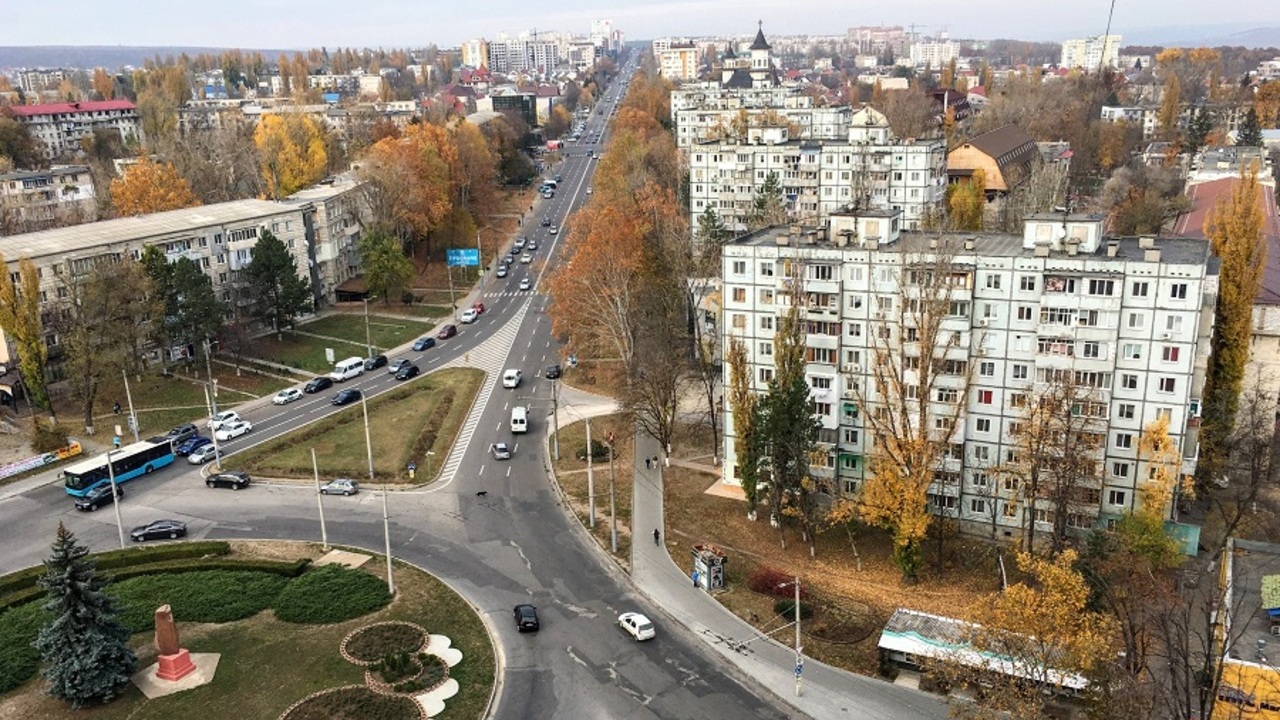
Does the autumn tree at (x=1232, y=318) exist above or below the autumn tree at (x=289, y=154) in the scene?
below

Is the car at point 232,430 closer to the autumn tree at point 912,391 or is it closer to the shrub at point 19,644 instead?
the shrub at point 19,644

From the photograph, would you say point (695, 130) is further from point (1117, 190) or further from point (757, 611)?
point (757, 611)

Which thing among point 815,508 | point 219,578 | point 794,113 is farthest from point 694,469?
point 794,113

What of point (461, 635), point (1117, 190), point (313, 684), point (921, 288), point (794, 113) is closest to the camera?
point (313, 684)

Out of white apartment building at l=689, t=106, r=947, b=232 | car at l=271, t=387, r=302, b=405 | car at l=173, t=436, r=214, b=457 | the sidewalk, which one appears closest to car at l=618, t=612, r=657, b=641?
the sidewalk

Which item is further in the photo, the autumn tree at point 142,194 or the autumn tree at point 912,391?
the autumn tree at point 142,194

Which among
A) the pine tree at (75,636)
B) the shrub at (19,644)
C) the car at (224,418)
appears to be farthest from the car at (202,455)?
the pine tree at (75,636)
